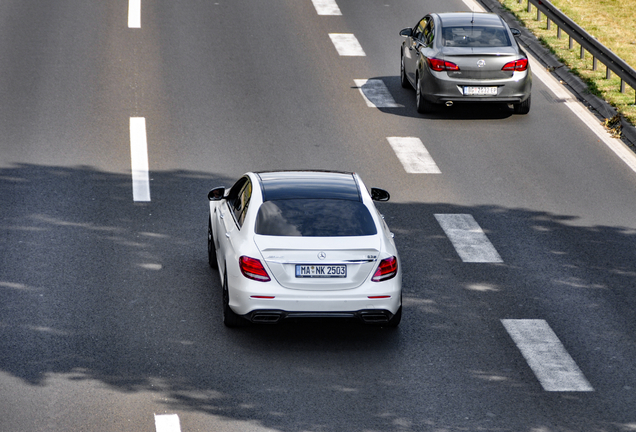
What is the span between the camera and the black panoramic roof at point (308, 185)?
10.7m

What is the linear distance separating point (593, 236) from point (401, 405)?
5.84 metres

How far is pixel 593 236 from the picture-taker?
13898 millimetres

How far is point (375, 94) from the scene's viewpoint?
20750 millimetres

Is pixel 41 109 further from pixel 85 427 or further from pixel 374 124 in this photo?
pixel 85 427

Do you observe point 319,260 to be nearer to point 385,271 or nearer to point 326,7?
point 385,271

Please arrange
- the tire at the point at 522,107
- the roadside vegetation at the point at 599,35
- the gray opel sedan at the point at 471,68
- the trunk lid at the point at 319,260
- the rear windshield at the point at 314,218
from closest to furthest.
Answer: the trunk lid at the point at 319,260 → the rear windshield at the point at 314,218 → the gray opel sedan at the point at 471,68 → the tire at the point at 522,107 → the roadside vegetation at the point at 599,35

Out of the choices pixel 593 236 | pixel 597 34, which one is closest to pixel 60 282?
pixel 593 236

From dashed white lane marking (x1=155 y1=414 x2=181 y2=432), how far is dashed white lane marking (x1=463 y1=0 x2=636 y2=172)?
1075 centimetres

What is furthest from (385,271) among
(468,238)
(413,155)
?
(413,155)

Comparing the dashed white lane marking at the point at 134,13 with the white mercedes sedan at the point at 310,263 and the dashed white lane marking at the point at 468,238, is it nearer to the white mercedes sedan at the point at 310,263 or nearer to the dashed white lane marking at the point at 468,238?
the dashed white lane marking at the point at 468,238

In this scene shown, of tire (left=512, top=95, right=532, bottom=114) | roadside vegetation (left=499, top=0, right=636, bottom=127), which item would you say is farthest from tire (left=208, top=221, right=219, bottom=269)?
roadside vegetation (left=499, top=0, right=636, bottom=127)

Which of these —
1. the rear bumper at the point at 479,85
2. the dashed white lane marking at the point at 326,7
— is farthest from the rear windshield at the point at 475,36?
the dashed white lane marking at the point at 326,7

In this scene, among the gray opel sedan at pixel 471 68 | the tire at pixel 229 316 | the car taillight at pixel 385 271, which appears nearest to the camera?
the car taillight at pixel 385 271

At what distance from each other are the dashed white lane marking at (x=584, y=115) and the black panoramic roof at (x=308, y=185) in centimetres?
762
